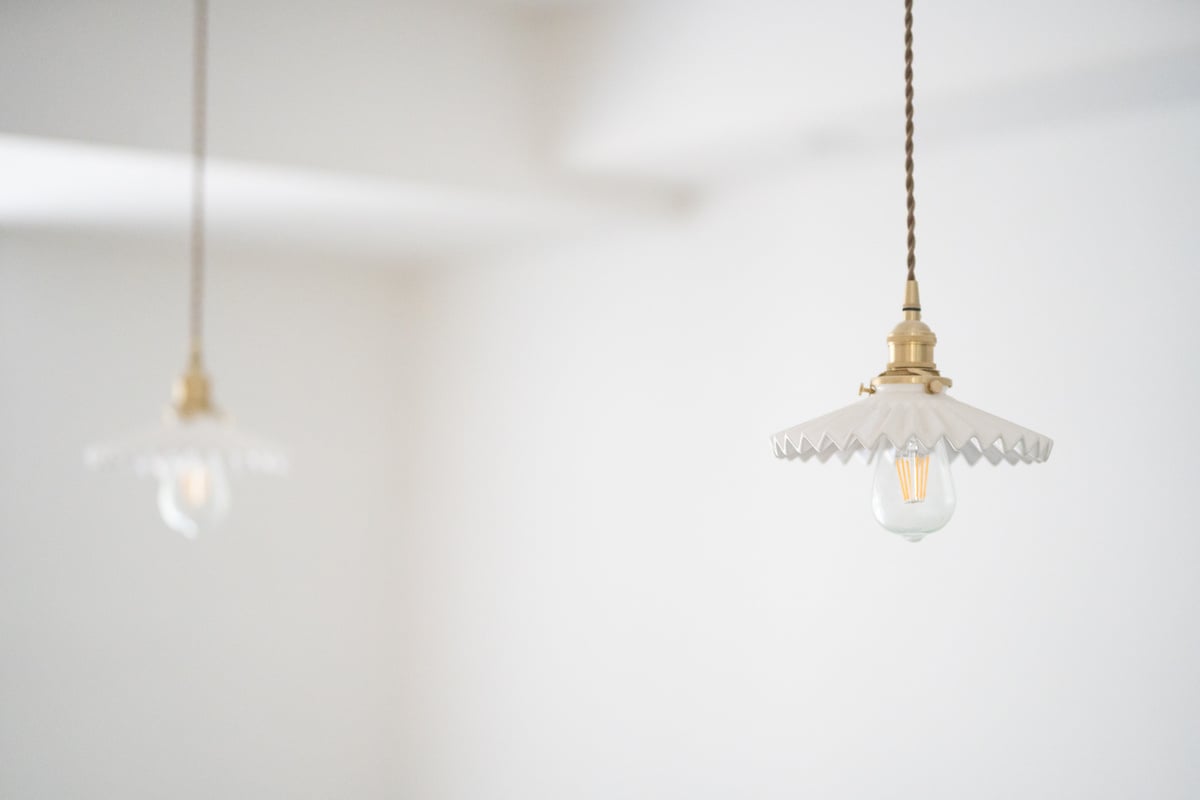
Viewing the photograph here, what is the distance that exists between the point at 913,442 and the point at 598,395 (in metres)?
2.39

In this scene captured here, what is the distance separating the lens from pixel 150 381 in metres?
3.92

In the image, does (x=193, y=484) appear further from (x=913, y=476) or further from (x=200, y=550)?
(x=200, y=550)

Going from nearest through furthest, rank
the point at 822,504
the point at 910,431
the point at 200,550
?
the point at 910,431 → the point at 822,504 → the point at 200,550

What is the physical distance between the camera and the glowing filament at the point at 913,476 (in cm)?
131

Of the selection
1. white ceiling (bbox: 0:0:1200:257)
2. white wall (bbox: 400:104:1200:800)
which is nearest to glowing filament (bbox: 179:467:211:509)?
white ceiling (bbox: 0:0:1200:257)

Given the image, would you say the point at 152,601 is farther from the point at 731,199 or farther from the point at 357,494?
the point at 731,199

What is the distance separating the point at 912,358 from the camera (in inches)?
55.8

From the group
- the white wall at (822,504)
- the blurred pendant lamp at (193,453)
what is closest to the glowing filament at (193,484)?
the blurred pendant lamp at (193,453)

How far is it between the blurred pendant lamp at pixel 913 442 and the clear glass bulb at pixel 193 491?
3.71 feet

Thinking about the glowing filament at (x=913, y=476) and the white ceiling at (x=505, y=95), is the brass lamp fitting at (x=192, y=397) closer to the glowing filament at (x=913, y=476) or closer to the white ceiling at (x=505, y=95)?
the white ceiling at (x=505, y=95)

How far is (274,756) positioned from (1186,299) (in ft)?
9.65

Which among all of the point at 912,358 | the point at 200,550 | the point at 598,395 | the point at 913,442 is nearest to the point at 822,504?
the point at 598,395

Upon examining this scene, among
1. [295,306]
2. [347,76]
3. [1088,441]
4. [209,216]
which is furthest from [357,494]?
[1088,441]

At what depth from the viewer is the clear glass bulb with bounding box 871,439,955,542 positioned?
131 centimetres
